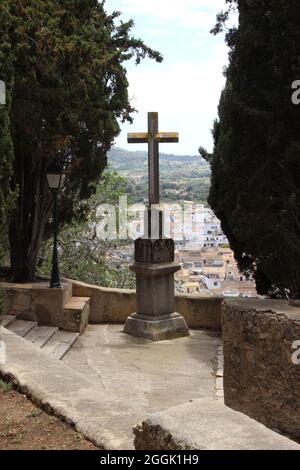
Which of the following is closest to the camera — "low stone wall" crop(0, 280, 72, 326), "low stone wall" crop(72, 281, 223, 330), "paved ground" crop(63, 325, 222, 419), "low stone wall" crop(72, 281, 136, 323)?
"paved ground" crop(63, 325, 222, 419)

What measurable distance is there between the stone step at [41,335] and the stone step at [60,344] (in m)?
0.06

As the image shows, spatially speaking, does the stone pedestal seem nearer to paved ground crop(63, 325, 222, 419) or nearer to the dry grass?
paved ground crop(63, 325, 222, 419)

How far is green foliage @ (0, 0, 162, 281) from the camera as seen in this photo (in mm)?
8688

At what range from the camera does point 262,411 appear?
5.84 meters

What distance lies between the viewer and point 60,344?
8.71 meters

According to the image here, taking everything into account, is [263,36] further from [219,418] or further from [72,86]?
[219,418]

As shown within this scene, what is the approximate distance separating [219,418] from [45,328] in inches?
266

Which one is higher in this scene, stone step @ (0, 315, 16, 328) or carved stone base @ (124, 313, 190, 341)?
stone step @ (0, 315, 16, 328)

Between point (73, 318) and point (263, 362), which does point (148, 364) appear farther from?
point (263, 362)

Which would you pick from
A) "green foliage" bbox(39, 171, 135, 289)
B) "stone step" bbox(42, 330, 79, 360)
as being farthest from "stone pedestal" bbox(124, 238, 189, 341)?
"green foliage" bbox(39, 171, 135, 289)

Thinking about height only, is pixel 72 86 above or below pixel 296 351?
above

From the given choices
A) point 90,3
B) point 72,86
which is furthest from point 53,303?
point 90,3

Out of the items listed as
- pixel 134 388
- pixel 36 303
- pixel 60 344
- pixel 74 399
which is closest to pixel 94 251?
pixel 36 303

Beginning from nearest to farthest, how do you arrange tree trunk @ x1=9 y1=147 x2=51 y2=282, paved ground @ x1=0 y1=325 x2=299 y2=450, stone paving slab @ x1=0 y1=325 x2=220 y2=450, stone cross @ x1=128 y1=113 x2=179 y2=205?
paved ground @ x1=0 y1=325 x2=299 y2=450, stone paving slab @ x1=0 y1=325 x2=220 y2=450, stone cross @ x1=128 y1=113 x2=179 y2=205, tree trunk @ x1=9 y1=147 x2=51 y2=282
